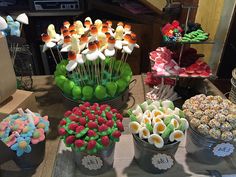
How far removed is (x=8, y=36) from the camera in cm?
100

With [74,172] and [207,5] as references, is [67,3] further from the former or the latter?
[74,172]

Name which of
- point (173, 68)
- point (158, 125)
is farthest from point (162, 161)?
point (173, 68)

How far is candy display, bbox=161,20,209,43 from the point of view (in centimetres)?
101

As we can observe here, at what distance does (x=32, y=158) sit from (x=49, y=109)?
1.06ft

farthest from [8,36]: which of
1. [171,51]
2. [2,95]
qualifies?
[171,51]

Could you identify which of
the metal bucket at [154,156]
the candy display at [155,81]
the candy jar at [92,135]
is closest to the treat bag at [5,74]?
the candy jar at [92,135]

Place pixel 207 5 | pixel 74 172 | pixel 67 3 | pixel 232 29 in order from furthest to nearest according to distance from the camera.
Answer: pixel 67 3 → pixel 232 29 → pixel 207 5 → pixel 74 172

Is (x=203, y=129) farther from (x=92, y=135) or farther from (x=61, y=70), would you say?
(x=61, y=70)

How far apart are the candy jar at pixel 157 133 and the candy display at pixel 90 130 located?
7 cm

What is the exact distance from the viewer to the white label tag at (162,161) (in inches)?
29.6

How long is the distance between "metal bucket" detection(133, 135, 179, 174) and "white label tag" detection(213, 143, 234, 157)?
0.13 metres

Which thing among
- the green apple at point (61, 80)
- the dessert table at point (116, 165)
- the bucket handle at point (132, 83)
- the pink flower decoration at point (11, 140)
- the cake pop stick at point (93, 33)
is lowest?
the dessert table at point (116, 165)

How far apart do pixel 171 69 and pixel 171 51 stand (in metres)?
0.16

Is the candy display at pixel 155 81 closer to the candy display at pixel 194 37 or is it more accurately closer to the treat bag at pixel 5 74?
the candy display at pixel 194 37
